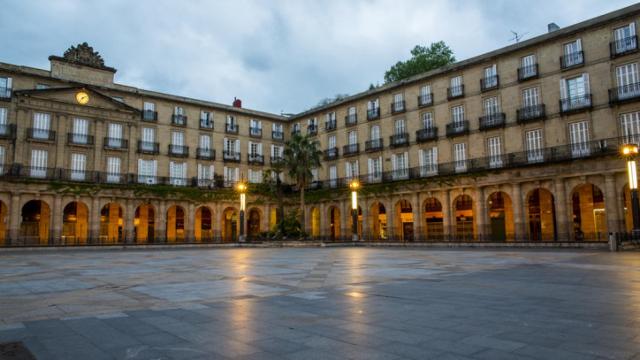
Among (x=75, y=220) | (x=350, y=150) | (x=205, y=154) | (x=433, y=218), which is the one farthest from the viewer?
(x=205, y=154)

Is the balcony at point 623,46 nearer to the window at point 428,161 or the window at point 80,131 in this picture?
the window at point 428,161

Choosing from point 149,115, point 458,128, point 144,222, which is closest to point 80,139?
point 149,115

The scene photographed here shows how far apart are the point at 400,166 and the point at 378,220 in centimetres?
659

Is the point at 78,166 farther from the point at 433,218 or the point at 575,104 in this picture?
the point at 575,104

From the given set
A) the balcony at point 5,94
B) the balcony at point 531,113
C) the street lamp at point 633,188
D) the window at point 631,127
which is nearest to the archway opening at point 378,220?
the balcony at point 531,113

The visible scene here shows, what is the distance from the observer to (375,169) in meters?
48.8

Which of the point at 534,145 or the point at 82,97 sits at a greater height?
the point at 82,97

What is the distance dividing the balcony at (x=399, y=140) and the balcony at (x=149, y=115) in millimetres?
24008

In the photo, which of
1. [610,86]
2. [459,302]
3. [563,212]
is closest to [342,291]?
[459,302]

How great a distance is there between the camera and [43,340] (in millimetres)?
5617

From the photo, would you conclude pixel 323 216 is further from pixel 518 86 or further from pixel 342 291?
pixel 342 291

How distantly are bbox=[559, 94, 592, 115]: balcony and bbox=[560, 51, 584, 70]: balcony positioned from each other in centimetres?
237

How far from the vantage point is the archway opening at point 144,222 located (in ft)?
162

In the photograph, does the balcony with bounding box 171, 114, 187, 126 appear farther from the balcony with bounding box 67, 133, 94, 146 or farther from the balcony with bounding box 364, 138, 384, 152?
the balcony with bounding box 364, 138, 384, 152
